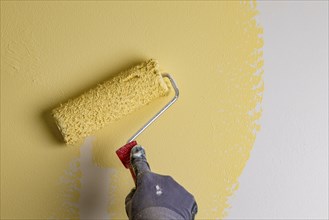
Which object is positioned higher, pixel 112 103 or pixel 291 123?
pixel 112 103

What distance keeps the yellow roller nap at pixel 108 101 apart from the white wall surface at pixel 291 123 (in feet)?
0.97

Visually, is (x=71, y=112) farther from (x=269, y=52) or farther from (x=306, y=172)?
(x=306, y=172)

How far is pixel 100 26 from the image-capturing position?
1.02 meters

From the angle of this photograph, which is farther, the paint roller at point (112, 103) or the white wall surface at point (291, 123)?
the white wall surface at point (291, 123)

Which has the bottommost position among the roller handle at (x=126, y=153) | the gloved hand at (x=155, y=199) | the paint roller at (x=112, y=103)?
the gloved hand at (x=155, y=199)

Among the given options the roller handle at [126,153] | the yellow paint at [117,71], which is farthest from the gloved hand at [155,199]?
the yellow paint at [117,71]

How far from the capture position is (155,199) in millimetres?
907

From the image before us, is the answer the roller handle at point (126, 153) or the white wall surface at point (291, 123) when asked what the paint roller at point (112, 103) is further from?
the white wall surface at point (291, 123)

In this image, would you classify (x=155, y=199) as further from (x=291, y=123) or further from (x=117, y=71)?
(x=291, y=123)

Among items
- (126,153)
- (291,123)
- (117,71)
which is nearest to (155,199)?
(126,153)

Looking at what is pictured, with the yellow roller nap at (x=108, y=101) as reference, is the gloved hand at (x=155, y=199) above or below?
below

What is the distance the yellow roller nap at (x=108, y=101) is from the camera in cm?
97

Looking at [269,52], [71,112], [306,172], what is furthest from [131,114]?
[306,172]

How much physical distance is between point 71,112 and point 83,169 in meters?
0.17
